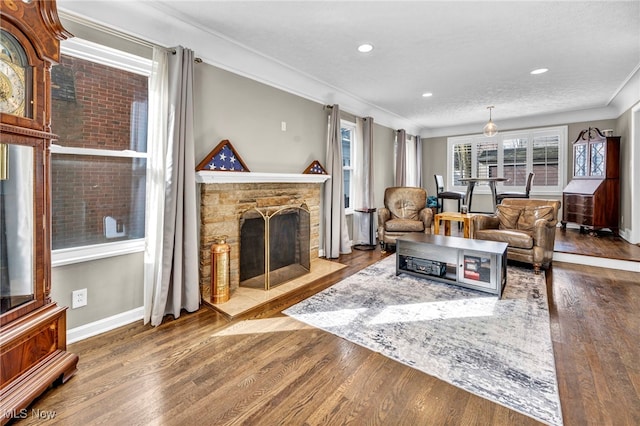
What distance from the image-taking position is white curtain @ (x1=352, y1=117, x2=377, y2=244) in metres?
5.23

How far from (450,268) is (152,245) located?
3.25 meters

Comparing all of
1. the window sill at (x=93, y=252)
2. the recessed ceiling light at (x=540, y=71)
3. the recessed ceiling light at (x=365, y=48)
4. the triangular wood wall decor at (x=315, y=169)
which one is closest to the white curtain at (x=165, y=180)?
the window sill at (x=93, y=252)

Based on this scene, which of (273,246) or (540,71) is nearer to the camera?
(273,246)

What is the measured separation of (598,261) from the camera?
400cm

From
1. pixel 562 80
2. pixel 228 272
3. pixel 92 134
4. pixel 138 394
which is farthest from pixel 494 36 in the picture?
pixel 138 394

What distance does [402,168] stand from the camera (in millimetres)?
6477

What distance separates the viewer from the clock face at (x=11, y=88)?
1.46 m

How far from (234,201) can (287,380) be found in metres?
1.90

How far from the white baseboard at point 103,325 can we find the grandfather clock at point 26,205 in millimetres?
577

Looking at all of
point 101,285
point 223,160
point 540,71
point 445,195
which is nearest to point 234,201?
point 223,160

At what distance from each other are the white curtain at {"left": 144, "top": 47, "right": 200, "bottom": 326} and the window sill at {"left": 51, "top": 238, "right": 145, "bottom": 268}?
11 centimetres

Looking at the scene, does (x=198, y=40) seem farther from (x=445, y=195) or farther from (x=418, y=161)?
(x=418, y=161)

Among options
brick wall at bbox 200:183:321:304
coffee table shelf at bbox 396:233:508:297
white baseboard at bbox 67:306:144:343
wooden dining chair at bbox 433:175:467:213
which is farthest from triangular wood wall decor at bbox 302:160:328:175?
wooden dining chair at bbox 433:175:467:213

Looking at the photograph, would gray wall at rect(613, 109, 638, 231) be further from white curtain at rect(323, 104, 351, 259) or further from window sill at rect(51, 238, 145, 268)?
window sill at rect(51, 238, 145, 268)
